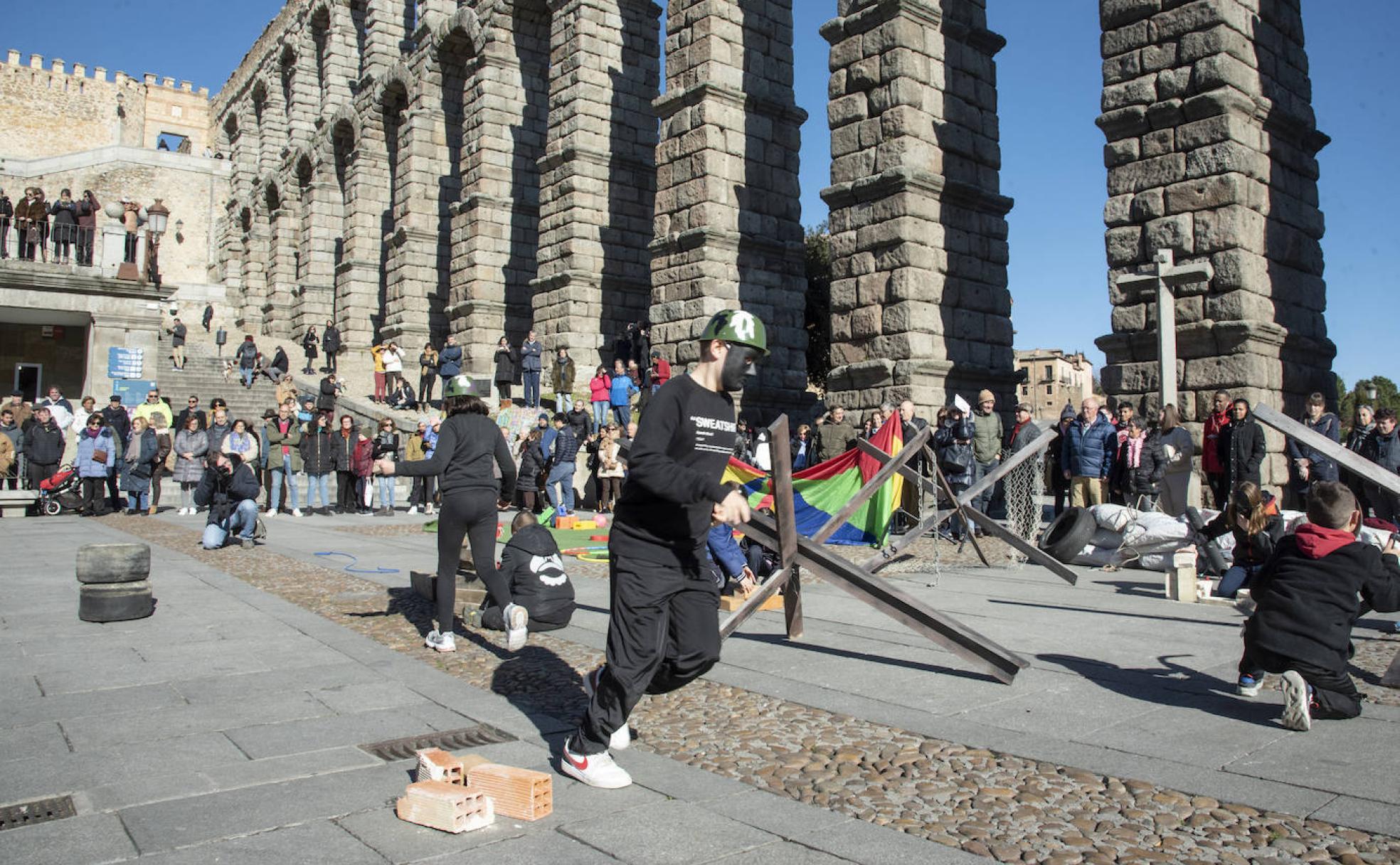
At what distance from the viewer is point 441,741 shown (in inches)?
163

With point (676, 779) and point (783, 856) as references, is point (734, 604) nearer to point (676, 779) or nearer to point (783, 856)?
point (676, 779)

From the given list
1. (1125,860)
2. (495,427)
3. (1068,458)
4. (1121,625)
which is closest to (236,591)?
(495,427)

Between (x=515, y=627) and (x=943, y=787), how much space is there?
9.74 feet

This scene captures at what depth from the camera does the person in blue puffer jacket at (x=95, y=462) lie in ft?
53.1

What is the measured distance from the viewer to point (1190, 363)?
10.9 m

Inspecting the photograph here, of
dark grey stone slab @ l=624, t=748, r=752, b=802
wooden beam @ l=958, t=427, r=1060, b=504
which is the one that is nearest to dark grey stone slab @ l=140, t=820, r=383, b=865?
dark grey stone slab @ l=624, t=748, r=752, b=802

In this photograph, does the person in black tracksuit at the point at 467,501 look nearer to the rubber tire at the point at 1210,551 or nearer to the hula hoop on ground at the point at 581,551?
the hula hoop on ground at the point at 581,551

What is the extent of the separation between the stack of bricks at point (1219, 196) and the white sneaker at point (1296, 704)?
708 centimetres

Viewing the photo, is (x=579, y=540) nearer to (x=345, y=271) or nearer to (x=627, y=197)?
(x=627, y=197)

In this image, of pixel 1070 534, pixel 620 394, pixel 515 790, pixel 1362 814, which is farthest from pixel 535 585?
pixel 620 394

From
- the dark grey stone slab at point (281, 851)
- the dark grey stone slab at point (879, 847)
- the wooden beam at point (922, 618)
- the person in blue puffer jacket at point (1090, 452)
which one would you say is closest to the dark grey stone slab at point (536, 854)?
the dark grey stone slab at point (281, 851)

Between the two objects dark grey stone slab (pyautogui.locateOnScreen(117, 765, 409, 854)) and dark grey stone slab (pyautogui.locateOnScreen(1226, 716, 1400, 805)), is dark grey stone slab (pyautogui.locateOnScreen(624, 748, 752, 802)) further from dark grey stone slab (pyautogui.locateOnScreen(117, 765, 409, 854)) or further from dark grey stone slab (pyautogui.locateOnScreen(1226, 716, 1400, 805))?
dark grey stone slab (pyautogui.locateOnScreen(1226, 716, 1400, 805))

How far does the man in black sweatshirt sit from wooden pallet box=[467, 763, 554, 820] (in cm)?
29

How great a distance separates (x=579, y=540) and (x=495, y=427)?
6.80m
